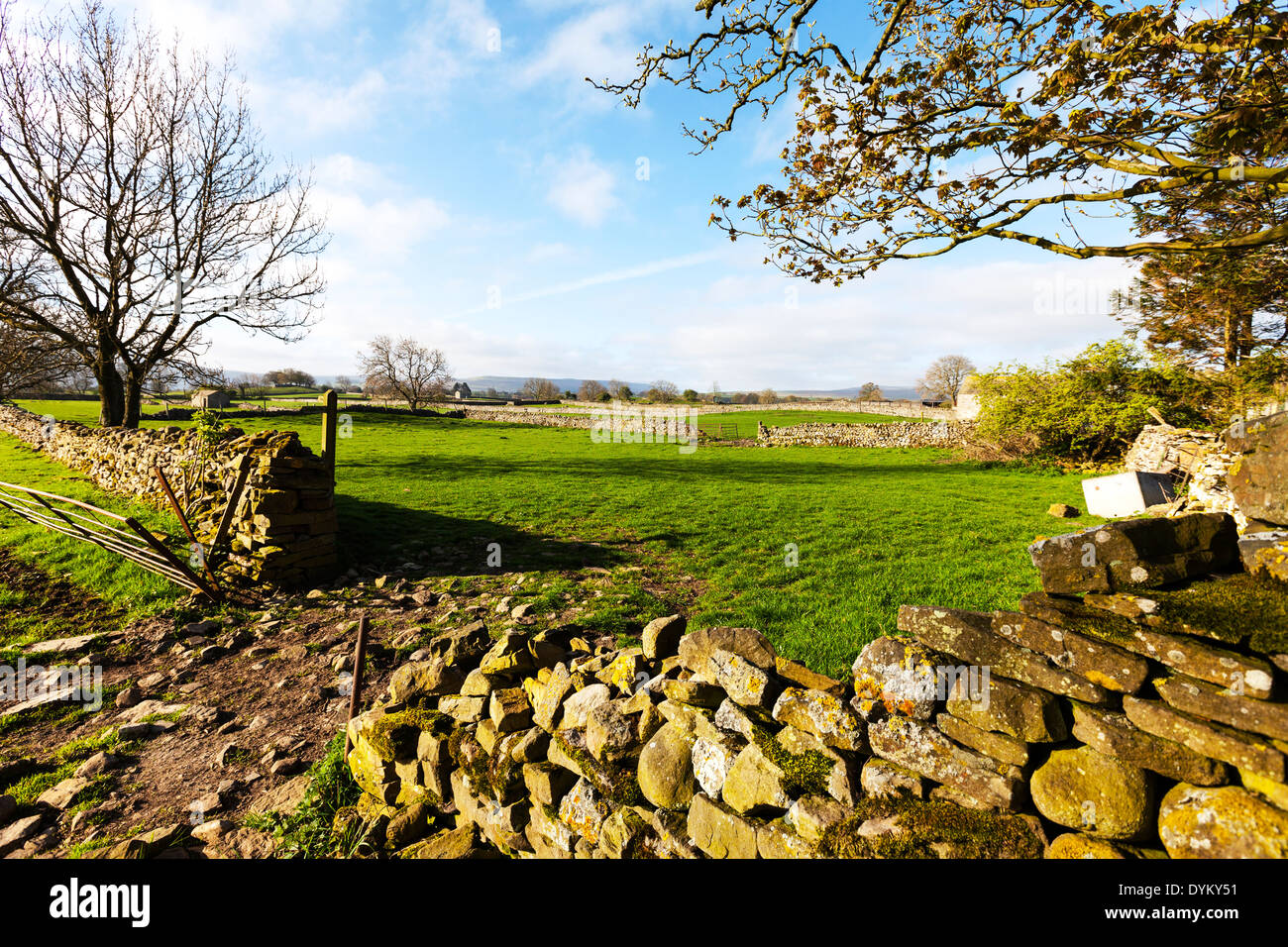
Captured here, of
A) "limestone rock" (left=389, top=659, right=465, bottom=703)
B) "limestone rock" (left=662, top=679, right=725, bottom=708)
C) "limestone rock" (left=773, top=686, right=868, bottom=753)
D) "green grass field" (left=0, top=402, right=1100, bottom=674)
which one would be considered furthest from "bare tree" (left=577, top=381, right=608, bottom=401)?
"limestone rock" (left=773, top=686, right=868, bottom=753)

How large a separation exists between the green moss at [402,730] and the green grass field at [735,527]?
Result: 10.0ft

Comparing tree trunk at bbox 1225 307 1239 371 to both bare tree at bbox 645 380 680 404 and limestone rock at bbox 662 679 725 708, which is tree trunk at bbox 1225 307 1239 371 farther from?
bare tree at bbox 645 380 680 404

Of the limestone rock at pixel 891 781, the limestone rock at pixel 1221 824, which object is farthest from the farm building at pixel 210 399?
the limestone rock at pixel 1221 824

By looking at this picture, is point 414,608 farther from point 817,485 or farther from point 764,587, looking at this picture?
point 817,485

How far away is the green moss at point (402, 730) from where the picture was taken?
4.20 meters

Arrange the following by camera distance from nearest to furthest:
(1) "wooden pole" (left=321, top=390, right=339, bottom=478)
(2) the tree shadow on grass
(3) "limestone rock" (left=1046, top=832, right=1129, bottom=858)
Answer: (3) "limestone rock" (left=1046, top=832, right=1129, bottom=858), (1) "wooden pole" (left=321, top=390, right=339, bottom=478), (2) the tree shadow on grass

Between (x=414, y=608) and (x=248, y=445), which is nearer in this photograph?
(x=414, y=608)

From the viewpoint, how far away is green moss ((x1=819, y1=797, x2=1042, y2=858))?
2.07 metres

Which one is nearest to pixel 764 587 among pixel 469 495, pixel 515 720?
pixel 515 720

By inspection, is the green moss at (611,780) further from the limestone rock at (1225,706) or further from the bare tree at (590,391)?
the bare tree at (590,391)

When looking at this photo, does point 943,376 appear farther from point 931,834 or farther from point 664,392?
point 931,834

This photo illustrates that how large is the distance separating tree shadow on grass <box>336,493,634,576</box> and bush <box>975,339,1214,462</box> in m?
22.3

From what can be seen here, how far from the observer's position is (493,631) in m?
7.04
